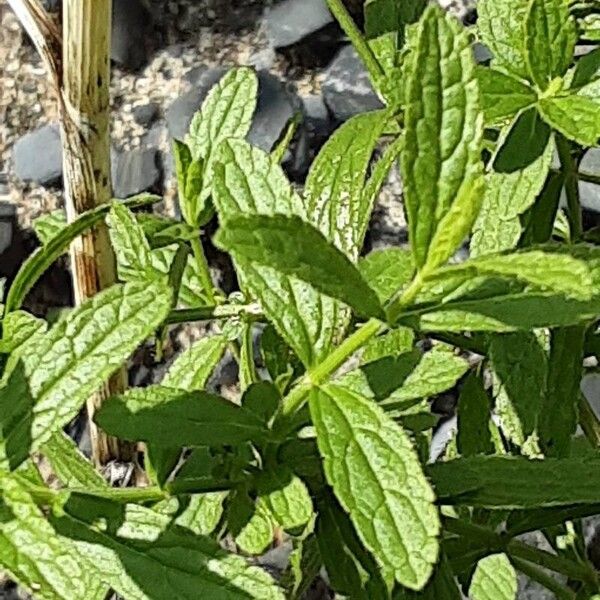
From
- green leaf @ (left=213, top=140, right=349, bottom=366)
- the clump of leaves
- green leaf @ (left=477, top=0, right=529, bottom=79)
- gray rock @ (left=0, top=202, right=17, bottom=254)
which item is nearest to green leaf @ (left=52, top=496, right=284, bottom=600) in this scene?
the clump of leaves

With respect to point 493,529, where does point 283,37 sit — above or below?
above

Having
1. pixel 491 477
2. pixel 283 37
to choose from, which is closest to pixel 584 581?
pixel 491 477

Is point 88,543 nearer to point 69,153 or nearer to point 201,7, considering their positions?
point 69,153

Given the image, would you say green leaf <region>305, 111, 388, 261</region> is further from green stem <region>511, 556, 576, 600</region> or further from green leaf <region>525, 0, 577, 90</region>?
green stem <region>511, 556, 576, 600</region>

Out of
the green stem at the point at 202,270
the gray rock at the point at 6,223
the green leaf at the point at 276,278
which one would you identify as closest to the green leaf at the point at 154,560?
the green leaf at the point at 276,278

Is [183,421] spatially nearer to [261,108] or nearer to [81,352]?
[81,352]

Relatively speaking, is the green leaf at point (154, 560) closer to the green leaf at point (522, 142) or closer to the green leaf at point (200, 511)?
the green leaf at point (200, 511)

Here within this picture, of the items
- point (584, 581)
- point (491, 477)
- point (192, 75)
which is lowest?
point (584, 581)
